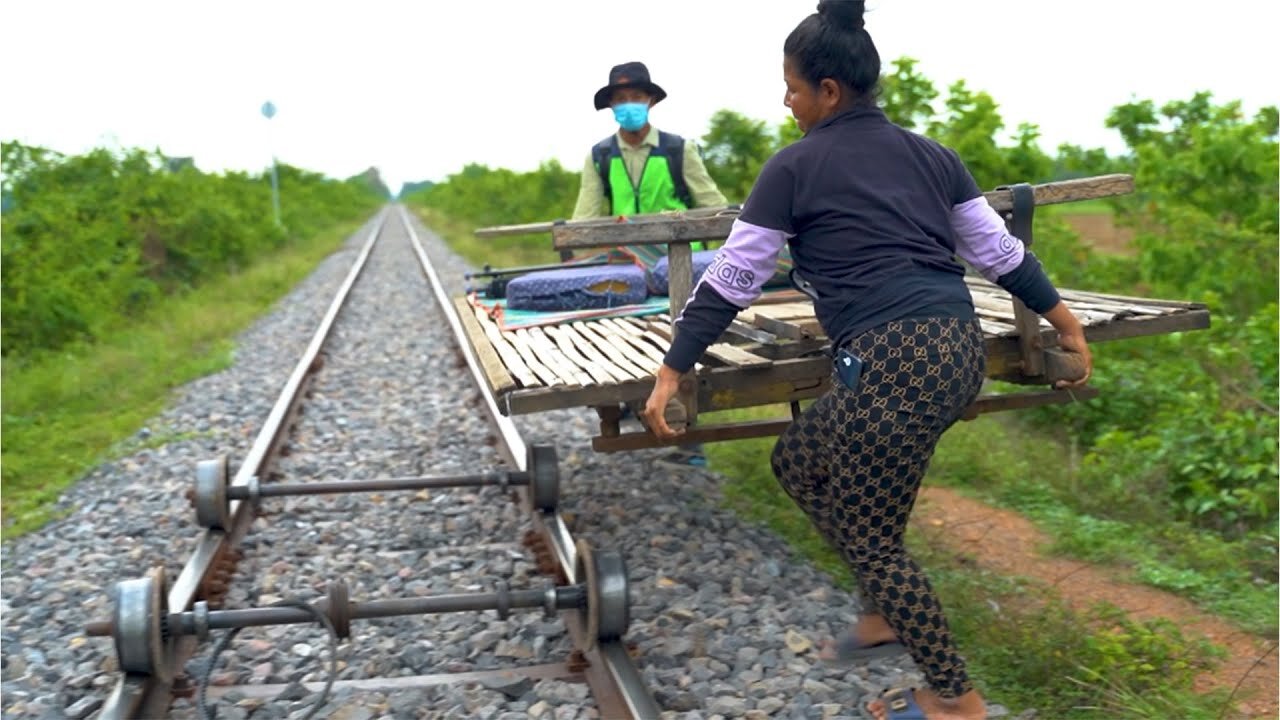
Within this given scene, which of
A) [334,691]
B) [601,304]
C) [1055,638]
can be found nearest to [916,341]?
[1055,638]

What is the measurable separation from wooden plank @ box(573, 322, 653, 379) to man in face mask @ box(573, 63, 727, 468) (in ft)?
4.80

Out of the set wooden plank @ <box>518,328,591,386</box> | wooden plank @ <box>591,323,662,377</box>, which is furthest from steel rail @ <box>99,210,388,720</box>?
wooden plank @ <box>591,323,662,377</box>

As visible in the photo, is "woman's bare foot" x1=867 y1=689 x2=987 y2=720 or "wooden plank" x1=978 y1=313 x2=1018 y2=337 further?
"wooden plank" x1=978 y1=313 x2=1018 y2=337

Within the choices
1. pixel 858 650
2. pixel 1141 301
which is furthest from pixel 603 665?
pixel 1141 301

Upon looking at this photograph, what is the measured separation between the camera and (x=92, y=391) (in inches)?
352

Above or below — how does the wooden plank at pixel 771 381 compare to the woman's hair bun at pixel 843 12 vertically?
below

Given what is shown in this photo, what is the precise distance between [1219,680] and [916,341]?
1776 millimetres

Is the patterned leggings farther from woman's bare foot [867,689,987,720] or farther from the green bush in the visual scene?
the green bush

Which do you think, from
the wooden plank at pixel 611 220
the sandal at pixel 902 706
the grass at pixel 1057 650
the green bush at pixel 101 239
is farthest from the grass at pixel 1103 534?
the green bush at pixel 101 239

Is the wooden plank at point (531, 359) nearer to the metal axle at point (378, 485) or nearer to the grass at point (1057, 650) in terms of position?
the metal axle at point (378, 485)

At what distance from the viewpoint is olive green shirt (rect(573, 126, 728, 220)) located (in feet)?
19.5

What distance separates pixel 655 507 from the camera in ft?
17.2

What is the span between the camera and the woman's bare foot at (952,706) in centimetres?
297

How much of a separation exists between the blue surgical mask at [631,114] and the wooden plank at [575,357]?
1.54m
